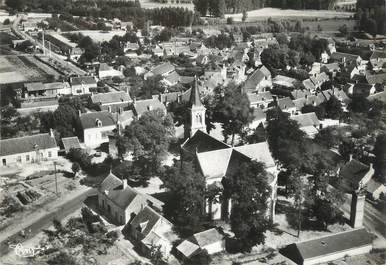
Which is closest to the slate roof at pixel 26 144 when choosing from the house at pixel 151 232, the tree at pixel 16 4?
the house at pixel 151 232

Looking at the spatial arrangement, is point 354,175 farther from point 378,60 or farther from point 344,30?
point 344,30

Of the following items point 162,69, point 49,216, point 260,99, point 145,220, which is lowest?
point 49,216

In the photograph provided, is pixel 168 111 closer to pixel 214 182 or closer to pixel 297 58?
pixel 214 182

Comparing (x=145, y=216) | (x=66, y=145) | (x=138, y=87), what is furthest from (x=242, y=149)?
(x=138, y=87)

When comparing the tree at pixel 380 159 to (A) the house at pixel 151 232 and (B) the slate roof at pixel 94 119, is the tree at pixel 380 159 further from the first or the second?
(B) the slate roof at pixel 94 119

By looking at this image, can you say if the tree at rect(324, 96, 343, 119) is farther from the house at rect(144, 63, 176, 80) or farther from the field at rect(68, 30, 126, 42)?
the field at rect(68, 30, 126, 42)

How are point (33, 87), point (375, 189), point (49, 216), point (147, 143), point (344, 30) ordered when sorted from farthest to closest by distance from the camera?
1. point (344, 30)
2. point (33, 87)
3. point (147, 143)
4. point (375, 189)
5. point (49, 216)

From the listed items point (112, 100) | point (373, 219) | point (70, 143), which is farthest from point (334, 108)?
point (70, 143)
